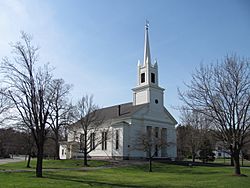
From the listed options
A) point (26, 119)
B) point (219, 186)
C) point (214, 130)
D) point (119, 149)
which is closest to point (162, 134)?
point (119, 149)

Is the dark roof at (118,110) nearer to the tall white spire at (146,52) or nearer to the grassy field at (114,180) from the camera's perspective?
the tall white spire at (146,52)

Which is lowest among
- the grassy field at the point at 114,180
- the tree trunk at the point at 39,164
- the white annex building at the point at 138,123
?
the grassy field at the point at 114,180

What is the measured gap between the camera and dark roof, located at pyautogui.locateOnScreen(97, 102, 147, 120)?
176 ft

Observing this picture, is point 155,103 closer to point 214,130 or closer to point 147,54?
point 147,54

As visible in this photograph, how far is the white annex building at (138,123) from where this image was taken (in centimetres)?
5066

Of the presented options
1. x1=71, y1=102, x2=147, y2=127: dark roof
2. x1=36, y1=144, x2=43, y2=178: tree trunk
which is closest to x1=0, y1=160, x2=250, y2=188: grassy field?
x1=36, y1=144, x2=43, y2=178: tree trunk

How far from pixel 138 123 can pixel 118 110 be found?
23.7 ft

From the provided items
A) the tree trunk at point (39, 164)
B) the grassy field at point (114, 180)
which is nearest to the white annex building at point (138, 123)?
the grassy field at point (114, 180)

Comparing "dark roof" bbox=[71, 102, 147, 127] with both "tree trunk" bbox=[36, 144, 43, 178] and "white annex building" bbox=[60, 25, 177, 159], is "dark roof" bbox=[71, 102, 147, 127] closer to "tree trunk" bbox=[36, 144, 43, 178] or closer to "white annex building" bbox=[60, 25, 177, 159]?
"white annex building" bbox=[60, 25, 177, 159]

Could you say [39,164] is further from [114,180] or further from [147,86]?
[147,86]

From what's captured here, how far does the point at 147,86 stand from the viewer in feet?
180

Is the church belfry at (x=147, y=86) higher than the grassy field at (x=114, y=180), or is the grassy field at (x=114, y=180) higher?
the church belfry at (x=147, y=86)

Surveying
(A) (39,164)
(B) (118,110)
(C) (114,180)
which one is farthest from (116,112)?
(C) (114,180)

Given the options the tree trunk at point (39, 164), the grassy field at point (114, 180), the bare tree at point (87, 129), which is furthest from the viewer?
the bare tree at point (87, 129)
